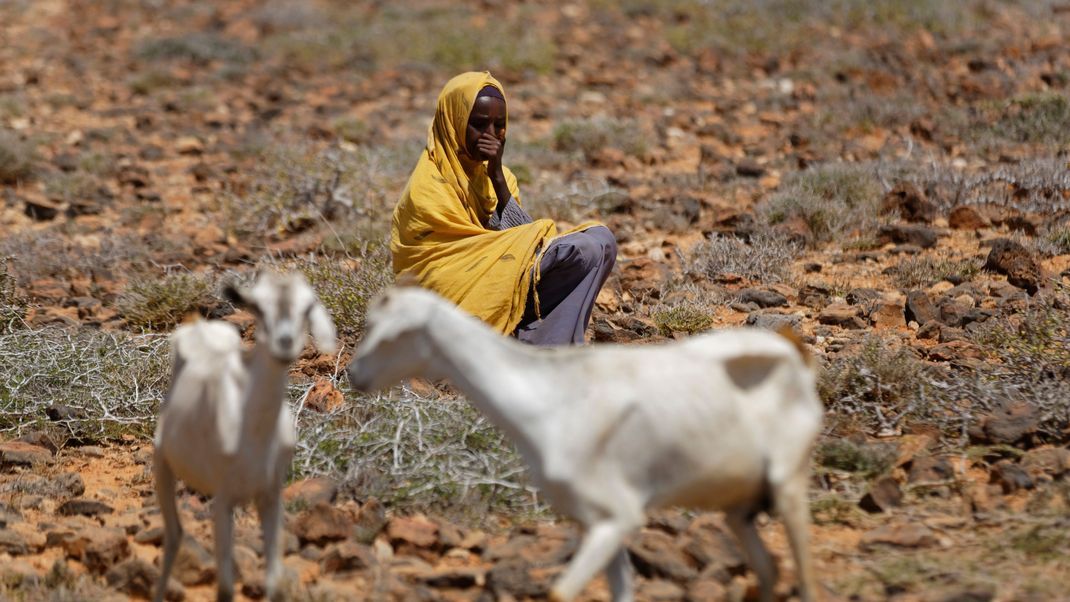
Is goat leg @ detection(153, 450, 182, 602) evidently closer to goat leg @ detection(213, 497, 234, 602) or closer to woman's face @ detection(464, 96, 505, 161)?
goat leg @ detection(213, 497, 234, 602)

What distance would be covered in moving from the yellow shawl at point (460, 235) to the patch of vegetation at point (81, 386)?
4.36 ft

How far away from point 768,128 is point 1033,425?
7490 mm

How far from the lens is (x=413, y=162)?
10.7 m

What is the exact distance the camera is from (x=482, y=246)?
5.46 meters

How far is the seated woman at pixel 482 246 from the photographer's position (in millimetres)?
5348

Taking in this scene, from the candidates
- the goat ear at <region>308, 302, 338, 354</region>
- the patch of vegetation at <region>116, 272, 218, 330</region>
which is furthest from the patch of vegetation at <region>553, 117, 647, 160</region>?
the goat ear at <region>308, 302, 338, 354</region>

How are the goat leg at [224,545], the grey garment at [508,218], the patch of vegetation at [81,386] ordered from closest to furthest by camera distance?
the goat leg at [224,545] → the patch of vegetation at [81,386] → the grey garment at [508,218]

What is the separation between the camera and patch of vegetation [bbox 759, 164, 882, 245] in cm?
818

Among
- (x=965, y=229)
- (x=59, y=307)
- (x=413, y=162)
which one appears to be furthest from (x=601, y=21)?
(x=59, y=307)

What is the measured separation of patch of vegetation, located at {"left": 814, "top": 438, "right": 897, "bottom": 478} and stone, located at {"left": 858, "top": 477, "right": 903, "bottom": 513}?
7.1 inches

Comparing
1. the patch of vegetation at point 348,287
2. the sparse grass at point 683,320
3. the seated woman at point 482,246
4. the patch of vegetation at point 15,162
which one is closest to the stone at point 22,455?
the patch of vegetation at point 348,287

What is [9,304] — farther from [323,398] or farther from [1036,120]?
[1036,120]

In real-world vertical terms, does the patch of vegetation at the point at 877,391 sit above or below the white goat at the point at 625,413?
below

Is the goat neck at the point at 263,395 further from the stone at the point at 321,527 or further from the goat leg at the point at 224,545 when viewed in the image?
the stone at the point at 321,527
